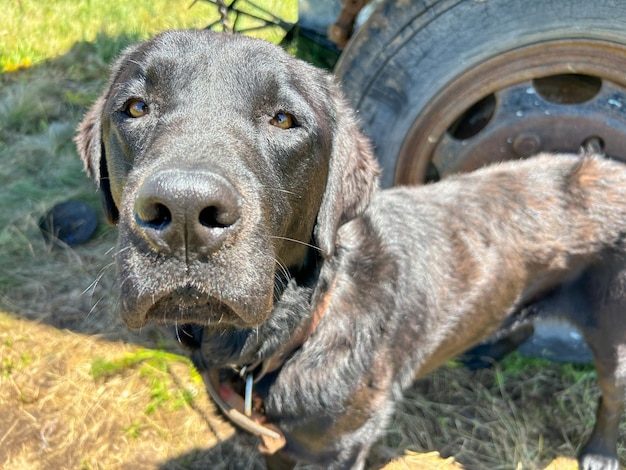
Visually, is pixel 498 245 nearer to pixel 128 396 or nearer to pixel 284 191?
pixel 284 191

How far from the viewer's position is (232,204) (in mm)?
1493

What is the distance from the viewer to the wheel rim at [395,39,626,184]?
266 centimetres

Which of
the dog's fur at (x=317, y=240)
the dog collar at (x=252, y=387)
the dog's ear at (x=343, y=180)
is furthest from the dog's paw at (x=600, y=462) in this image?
the dog's ear at (x=343, y=180)

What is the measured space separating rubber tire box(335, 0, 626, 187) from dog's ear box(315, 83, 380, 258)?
659mm

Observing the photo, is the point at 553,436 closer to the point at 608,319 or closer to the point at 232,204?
the point at 608,319

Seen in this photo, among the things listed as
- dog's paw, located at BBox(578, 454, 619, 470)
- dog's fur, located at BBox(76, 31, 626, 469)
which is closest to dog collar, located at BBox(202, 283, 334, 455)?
dog's fur, located at BBox(76, 31, 626, 469)

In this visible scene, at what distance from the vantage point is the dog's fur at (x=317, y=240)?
1.57 metres

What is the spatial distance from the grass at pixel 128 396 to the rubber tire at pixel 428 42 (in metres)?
1.48

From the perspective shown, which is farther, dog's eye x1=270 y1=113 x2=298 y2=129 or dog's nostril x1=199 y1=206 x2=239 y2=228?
dog's eye x1=270 y1=113 x2=298 y2=129

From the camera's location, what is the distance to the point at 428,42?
278 centimetres

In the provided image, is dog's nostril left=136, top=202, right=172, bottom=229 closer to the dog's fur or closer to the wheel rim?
the dog's fur

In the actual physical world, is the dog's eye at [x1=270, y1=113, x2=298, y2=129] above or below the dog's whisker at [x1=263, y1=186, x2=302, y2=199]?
above

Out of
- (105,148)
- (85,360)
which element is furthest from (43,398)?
(105,148)

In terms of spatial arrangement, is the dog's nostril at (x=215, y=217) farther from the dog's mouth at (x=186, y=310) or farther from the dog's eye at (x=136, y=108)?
the dog's eye at (x=136, y=108)
